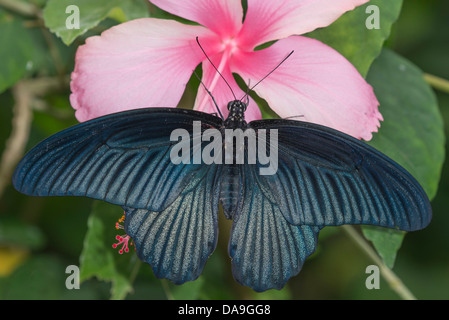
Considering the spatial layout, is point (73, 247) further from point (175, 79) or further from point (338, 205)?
point (338, 205)

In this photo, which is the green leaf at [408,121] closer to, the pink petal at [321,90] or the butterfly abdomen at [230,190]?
the pink petal at [321,90]

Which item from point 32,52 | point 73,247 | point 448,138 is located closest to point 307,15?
point 32,52

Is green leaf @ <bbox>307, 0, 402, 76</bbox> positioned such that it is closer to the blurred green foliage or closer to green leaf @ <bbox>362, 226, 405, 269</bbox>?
the blurred green foliage

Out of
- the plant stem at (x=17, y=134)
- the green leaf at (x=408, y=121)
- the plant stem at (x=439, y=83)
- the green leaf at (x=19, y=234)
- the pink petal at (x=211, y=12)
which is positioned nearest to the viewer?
the pink petal at (x=211, y=12)

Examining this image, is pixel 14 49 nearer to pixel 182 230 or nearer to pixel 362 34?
pixel 182 230

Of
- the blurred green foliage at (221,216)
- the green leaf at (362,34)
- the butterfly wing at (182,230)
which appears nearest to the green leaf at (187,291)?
the blurred green foliage at (221,216)
